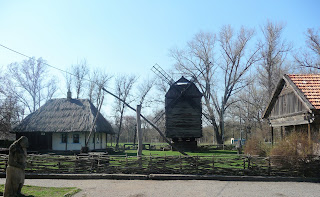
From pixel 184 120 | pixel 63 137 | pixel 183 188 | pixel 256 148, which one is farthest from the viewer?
pixel 184 120

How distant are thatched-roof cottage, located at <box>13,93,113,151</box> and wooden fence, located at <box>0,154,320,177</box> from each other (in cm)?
1360

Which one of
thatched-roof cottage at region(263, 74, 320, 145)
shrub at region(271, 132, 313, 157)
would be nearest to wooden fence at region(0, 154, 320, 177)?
shrub at region(271, 132, 313, 157)

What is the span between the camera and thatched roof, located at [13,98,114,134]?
28.1 metres

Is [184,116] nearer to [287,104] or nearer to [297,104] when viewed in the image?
[287,104]

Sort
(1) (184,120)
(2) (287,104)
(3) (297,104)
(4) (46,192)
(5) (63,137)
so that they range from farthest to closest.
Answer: (1) (184,120), (5) (63,137), (2) (287,104), (3) (297,104), (4) (46,192)

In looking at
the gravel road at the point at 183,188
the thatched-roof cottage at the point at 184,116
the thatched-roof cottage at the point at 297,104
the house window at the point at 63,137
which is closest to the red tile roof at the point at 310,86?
the thatched-roof cottage at the point at 297,104

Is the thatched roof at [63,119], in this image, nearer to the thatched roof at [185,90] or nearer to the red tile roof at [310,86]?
the thatched roof at [185,90]

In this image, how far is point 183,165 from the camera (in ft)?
43.7

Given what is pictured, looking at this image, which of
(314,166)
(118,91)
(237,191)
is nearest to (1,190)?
(237,191)

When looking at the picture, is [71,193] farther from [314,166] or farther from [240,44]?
[240,44]

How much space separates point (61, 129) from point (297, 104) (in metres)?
21.2

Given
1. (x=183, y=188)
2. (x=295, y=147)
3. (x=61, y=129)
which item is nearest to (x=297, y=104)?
(x=295, y=147)

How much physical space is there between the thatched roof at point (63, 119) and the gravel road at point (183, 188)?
15.7 meters

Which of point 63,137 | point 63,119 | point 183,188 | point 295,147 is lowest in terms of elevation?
point 183,188
